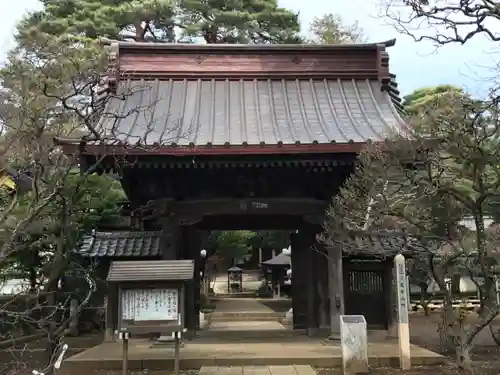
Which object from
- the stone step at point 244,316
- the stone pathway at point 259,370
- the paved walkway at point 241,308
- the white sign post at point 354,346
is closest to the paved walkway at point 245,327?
the stone step at point 244,316

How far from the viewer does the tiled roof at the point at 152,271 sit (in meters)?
8.85

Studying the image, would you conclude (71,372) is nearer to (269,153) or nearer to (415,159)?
(269,153)

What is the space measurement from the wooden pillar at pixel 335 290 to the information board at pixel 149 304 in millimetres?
3879

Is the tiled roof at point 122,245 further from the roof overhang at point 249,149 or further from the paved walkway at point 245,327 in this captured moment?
the roof overhang at point 249,149

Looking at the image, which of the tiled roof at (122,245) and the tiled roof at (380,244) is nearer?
the tiled roof at (380,244)

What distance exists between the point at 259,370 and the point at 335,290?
2756mm

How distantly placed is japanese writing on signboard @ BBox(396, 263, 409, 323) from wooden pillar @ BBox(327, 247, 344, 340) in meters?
1.57

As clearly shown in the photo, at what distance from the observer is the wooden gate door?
45.9ft

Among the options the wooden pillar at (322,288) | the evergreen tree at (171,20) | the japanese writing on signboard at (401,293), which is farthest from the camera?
the evergreen tree at (171,20)

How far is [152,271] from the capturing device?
9.02 metres

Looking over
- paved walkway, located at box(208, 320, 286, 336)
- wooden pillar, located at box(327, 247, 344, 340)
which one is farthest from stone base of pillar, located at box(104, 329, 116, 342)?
wooden pillar, located at box(327, 247, 344, 340)

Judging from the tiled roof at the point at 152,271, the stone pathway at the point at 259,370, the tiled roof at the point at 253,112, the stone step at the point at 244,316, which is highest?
the tiled roof at the point at 253,112

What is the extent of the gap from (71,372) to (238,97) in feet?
22.4

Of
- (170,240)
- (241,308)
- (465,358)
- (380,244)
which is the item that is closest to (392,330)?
(380,244)
